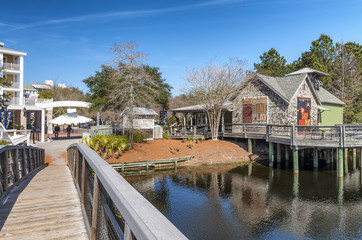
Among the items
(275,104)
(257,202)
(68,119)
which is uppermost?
(275,104)

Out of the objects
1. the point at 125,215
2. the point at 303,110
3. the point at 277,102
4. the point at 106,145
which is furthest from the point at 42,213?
the point at 303,110

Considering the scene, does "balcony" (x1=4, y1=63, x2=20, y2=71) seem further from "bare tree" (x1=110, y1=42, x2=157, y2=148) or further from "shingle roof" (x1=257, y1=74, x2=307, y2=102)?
"shingle roof" (x1=257, y1=74, x2=307, y2=102)

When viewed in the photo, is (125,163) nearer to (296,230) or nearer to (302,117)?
(296,230)

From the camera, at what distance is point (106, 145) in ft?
63.9

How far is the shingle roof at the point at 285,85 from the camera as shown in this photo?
23.9 metres

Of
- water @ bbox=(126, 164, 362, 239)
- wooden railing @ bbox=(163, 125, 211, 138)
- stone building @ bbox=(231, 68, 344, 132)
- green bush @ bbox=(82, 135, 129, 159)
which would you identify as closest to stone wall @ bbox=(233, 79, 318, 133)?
stone building @ bbox=(231, 68, 344, 132)

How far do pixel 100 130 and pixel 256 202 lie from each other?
14356mm

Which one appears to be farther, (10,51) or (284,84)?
(10,51)

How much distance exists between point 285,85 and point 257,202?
16.1 metres

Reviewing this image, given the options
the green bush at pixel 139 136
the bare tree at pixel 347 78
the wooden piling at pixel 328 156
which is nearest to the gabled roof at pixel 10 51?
the green bush at pixel 139 136

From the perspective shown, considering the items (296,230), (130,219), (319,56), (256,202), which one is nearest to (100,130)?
(256,202)

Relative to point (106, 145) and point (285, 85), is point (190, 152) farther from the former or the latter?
point (285, 85)

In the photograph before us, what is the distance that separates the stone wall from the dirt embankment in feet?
11.8

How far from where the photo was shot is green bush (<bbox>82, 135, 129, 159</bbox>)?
62.7ft
